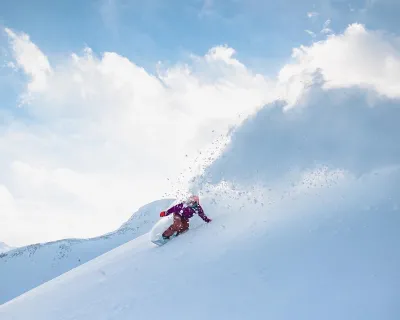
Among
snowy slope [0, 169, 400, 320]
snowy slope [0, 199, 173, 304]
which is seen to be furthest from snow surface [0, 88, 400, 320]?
snowy slope [0, 199, 173, 304]

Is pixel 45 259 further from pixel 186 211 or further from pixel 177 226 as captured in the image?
pixel 186 211

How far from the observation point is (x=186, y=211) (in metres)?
10.1

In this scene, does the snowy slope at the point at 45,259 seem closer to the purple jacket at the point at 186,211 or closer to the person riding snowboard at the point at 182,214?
the person riding snowboard at the point at 182,214

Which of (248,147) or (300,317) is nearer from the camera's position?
(300,317)

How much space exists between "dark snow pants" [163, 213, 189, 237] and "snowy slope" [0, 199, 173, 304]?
89.6ft

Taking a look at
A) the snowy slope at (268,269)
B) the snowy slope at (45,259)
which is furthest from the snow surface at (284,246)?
the snowy slope at (45,259)

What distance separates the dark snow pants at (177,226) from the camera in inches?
394

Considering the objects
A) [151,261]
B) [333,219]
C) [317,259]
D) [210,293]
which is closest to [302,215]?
[333,219]

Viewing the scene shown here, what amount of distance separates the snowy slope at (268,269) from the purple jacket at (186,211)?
0.44 metres

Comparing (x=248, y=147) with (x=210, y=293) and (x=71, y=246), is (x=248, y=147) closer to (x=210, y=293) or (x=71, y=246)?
(x=210, y=293)

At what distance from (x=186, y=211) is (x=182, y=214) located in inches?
5.8

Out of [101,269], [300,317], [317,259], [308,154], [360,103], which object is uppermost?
[360,103]

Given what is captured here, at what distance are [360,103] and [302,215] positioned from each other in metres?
4.08

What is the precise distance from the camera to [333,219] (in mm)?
7422
